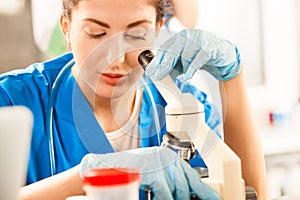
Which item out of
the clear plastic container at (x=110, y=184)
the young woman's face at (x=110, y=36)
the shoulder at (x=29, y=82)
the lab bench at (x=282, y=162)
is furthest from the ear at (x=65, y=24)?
the lab bench at (x=282, y=162)

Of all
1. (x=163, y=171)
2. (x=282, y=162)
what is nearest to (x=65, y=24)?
(x=163, y=171)

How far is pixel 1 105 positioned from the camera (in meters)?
1.23

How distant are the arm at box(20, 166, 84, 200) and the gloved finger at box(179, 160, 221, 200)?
281mm

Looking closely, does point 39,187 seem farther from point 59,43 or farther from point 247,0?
point 247,0

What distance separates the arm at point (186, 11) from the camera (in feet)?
5.01

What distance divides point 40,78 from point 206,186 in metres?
0.71

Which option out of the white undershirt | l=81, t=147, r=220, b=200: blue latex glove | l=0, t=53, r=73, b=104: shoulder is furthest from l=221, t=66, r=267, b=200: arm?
l=81, t=147, r=220, b=200: blue latex glove

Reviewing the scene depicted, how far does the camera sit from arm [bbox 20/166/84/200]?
0.95 m

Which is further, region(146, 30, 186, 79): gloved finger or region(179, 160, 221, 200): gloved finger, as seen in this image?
region(146, 30, 186, 79): gloved finger

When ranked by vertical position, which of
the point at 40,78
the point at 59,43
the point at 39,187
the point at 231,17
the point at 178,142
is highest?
the point at 231,17

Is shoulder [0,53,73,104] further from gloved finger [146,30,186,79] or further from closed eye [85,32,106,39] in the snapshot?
gloved finger [146,30,186,79]

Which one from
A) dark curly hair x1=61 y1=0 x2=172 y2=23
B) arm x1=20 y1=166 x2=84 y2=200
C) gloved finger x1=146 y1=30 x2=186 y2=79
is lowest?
arm x1=20 y1=166 x2=84 y2=200

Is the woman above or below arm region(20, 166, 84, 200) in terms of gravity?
above

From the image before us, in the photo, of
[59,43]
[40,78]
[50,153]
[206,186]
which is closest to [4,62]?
[59,43]
